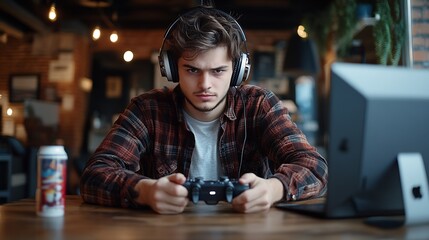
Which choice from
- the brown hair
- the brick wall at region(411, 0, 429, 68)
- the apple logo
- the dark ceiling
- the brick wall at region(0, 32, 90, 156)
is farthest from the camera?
the brick wall at region(0, 32, 90, 156)

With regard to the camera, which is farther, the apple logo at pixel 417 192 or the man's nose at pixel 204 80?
the man's nose at pixel 204 80

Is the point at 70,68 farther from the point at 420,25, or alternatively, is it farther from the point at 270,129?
the point at 270,129

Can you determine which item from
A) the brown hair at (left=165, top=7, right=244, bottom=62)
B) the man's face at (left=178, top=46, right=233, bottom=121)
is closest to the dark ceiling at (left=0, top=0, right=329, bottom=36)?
the brown hair at (left=165, top=7, right=244, bottom=62)

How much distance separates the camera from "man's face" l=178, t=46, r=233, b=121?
1.56 m

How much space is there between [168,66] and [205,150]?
36cm

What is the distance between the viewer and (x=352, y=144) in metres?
0.95

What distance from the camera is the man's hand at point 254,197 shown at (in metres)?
1.13

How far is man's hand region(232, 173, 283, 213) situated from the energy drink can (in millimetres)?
437

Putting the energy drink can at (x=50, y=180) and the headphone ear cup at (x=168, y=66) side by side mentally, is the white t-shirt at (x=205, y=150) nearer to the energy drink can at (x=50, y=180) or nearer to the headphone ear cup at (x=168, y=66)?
the headphone ear cup at (x=168, y=66)

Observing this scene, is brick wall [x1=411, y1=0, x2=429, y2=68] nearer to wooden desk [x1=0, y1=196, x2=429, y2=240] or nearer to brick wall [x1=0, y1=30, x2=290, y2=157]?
wooden desk [x1=0, y1=196, x2=429, y2=240]

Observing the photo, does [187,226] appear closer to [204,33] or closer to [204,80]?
[204,80]

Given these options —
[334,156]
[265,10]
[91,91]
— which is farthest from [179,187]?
[91,91]

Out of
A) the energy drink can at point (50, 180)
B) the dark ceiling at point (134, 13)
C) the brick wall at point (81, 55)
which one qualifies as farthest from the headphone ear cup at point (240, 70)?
the brick wall at point (81, 55)

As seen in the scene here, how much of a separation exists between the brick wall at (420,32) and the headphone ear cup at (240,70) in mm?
1652
